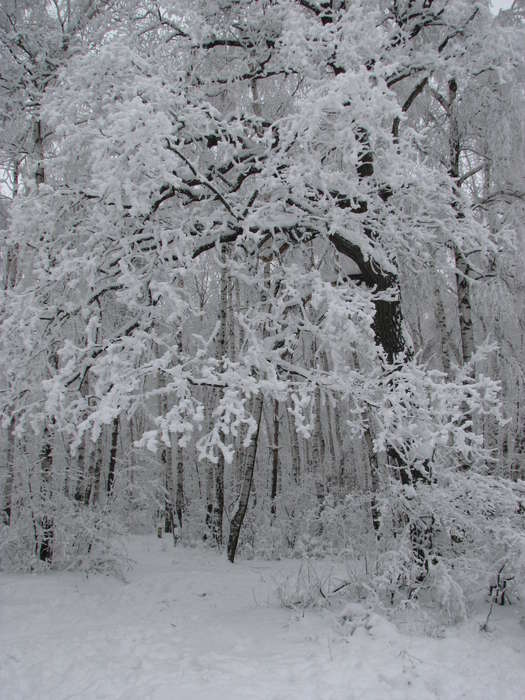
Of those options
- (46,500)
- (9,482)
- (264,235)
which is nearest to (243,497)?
(46,500)

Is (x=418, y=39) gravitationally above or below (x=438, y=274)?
above

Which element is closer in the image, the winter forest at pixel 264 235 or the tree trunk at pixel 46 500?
the winter forest at pixel 264 235

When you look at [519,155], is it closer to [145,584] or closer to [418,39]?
[418,39]

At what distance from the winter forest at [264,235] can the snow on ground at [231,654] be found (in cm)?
63

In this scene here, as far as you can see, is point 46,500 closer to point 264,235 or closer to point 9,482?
point 9,482

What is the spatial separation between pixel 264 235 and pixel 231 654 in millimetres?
4604

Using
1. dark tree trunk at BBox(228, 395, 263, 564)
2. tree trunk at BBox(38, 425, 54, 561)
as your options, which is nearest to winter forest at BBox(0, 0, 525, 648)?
tree trunk at BBox(38, 425, 54, 561)

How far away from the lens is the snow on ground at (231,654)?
13.1ft

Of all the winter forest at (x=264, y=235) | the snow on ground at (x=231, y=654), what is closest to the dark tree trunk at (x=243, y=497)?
the winter forest at (x=264, y=235)

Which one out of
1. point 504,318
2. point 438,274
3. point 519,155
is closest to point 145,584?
point 438,274

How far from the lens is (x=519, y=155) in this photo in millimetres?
8430

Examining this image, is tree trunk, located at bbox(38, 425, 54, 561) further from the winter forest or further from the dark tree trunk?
the dark tree trunk

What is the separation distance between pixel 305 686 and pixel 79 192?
5.31 metres

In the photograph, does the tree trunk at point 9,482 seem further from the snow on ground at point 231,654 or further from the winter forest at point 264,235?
the snow on ground at point 231,654
